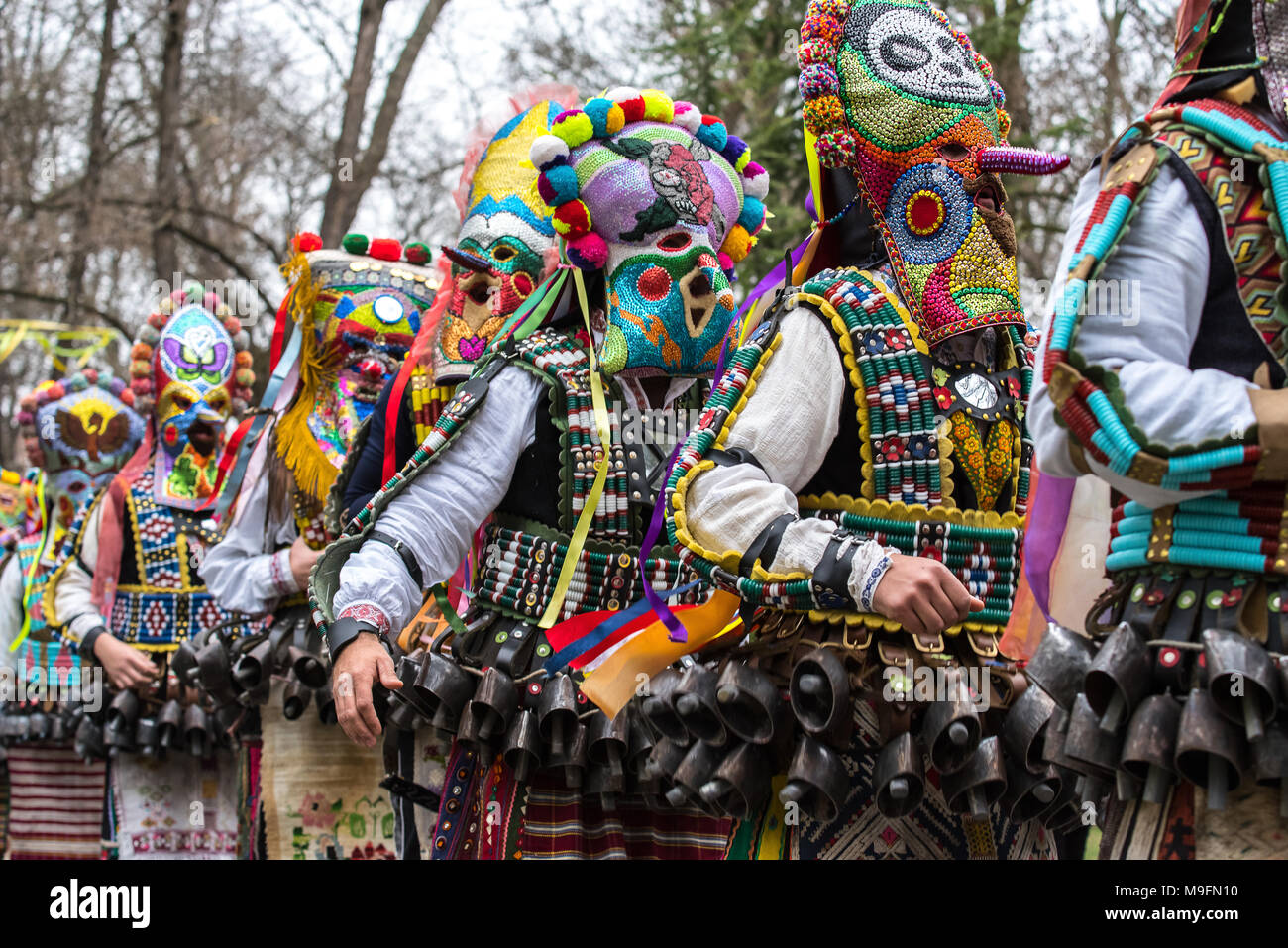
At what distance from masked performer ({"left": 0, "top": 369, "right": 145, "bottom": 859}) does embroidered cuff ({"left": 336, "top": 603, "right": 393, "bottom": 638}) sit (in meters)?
4.89

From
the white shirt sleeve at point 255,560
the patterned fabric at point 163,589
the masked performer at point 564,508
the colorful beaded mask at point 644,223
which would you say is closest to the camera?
the masked performer at point 564,508

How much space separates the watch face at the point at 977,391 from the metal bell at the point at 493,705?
55.4 inches

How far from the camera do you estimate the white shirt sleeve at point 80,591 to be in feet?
24.6

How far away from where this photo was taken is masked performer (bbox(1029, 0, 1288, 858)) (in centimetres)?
232

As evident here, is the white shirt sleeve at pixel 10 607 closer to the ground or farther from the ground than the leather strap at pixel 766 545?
closer to the ground

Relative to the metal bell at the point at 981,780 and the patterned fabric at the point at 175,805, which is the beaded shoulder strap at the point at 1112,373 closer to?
the metal bell at the point at 981,780

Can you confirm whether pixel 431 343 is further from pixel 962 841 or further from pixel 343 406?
pixel 962 841

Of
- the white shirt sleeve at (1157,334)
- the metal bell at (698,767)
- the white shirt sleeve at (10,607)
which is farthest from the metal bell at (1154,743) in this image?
the white shirt sleeve at (10,607)

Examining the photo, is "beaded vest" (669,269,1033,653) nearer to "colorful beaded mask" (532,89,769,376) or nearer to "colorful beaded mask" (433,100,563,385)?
"colorful beaded mask" (532,89,769,376)

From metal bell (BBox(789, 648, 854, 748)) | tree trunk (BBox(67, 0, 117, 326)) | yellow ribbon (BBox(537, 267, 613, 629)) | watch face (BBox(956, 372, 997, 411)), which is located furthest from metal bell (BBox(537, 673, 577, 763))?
tree trunk (BBox(67, 0, 117, 326))

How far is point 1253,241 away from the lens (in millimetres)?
2426

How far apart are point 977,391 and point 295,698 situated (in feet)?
11.5

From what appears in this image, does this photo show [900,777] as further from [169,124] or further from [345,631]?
[169,124]

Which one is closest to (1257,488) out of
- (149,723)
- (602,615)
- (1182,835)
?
(1182,835)
